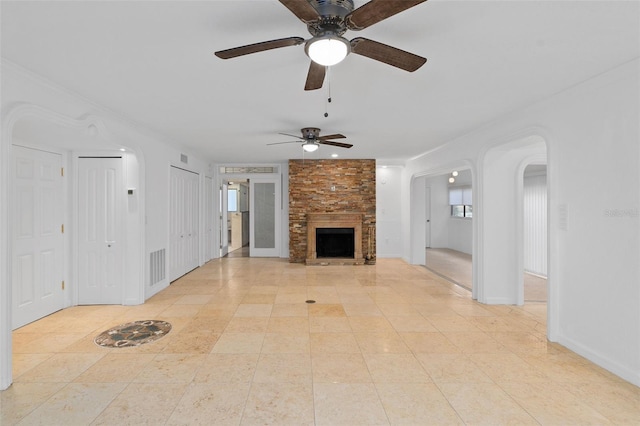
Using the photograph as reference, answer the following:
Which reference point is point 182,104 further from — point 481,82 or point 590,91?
point 590,91

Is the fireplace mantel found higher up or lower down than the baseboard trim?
higher up

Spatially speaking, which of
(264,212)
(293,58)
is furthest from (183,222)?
(293,58)

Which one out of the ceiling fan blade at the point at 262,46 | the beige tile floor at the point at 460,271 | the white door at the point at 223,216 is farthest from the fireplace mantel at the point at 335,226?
the ceiling fan blade at the point at 262,46

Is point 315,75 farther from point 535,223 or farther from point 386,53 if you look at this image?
point 535,223

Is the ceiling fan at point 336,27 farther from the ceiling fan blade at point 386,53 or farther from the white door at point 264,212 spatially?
the white door at point 264,212

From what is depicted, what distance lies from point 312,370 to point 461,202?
932cm

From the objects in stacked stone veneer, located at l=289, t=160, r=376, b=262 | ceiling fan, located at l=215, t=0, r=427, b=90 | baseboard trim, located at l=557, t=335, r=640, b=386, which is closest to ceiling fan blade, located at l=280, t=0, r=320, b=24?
ceiling fan, located at l=215, t=0, r=427, b=90

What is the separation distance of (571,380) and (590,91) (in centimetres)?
257

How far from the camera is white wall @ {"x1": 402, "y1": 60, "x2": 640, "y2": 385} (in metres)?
2.60

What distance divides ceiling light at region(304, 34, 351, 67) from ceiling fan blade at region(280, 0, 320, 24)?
11 cm

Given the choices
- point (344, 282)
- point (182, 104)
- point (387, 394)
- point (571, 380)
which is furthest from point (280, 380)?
point (344, 282)

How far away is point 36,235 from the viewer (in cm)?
399

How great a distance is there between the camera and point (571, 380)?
2.62 meters

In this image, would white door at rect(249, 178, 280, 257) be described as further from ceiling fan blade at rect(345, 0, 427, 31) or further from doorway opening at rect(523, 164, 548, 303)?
ceiling fan blade at rect(345, 0, 427, 31)
